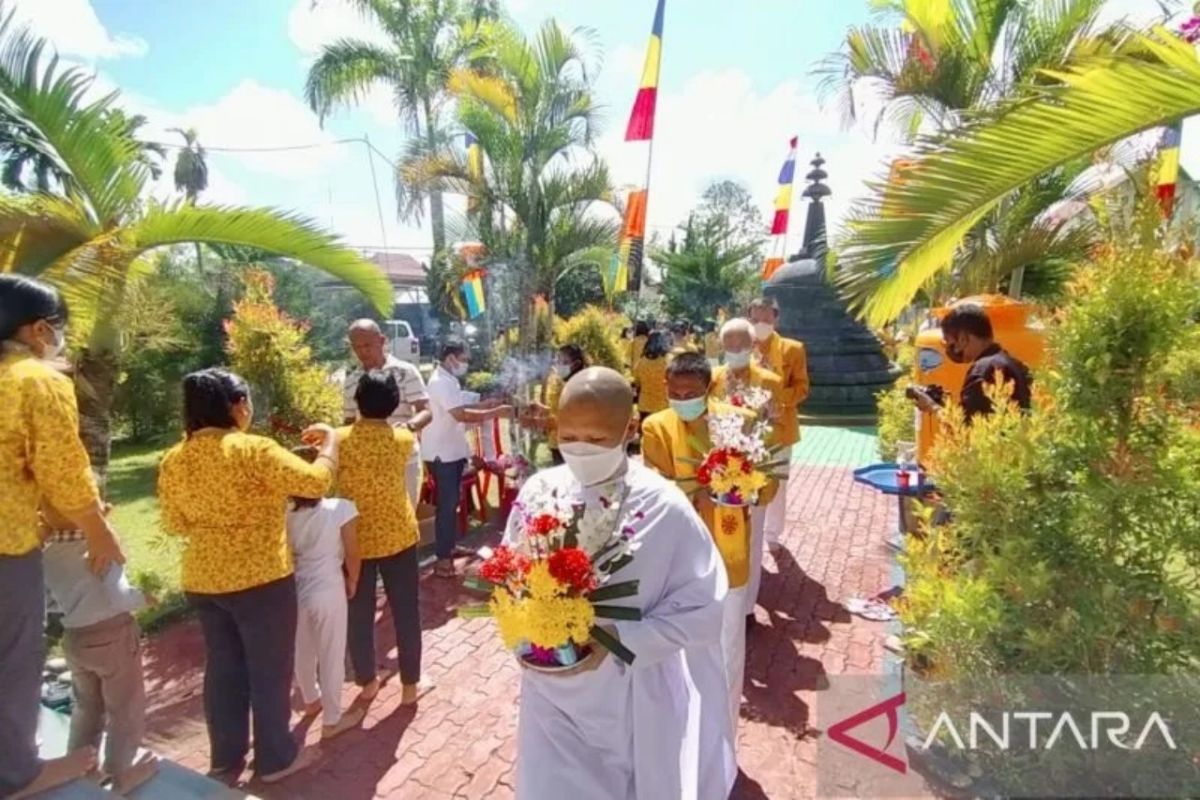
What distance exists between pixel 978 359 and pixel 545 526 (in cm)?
315

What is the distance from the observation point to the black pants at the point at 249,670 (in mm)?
2890

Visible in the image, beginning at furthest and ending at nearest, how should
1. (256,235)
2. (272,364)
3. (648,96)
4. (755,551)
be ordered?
(648,96) < (256,235) < (272,364) < (755,551)

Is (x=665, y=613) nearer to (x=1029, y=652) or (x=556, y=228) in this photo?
(x=1029, y=652)

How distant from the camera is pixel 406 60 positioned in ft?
62.8

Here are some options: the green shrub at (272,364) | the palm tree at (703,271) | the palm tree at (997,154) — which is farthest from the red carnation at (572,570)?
the palm tree at (703,271)

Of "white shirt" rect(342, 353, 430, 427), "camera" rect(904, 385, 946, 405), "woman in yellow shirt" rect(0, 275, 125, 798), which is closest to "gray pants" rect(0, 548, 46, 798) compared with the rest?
"woman in yellow shirt" rect(0, 275, 125, 798)

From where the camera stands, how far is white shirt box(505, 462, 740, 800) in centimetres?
197

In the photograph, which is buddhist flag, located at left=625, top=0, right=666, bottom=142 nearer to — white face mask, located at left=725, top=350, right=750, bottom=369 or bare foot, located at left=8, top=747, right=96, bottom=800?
white face mask, located at left=725, top=350, right=750, bottom=369

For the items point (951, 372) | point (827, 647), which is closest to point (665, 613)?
point (827, 647)

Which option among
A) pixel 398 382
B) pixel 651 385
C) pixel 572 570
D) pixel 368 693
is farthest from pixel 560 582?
pixel 651 385

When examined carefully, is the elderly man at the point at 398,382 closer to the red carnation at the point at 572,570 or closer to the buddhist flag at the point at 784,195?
the red carnation at the point at 572,570

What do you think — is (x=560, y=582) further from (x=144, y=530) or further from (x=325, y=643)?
(x=144, y=530)

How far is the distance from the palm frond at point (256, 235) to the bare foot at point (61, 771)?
312 centimetres

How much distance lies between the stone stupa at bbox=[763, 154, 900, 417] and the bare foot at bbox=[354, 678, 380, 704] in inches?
449
